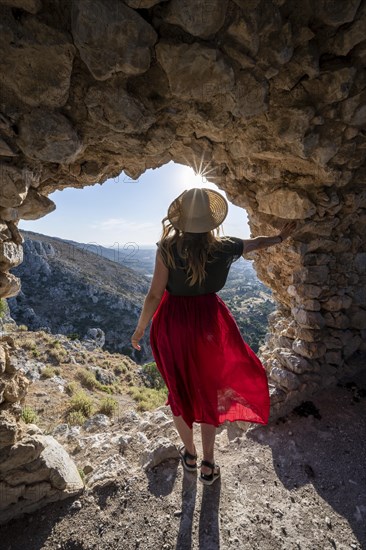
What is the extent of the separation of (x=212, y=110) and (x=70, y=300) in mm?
31907

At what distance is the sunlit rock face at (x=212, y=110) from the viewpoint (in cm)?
189

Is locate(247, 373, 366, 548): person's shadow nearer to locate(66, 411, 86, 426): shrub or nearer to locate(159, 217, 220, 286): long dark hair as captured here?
locate(159, 217, 220, 286): long dark hair

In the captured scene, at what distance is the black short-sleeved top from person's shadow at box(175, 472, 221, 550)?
1724mm

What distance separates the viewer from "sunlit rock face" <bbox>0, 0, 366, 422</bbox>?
189 cm

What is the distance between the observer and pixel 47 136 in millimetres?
2086

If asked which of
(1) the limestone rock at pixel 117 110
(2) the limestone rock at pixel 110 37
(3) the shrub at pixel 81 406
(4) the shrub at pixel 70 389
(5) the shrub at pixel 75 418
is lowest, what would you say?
(4) the shrub at pixel 70 389

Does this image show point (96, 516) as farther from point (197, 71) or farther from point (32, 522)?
point (197, 71)

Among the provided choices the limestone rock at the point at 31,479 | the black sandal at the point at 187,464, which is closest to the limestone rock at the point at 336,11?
the black sandal at the point at 187,464

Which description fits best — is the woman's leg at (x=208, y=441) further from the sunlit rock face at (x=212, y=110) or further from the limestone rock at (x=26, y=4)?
the limestone rock at (x=26, y=4)

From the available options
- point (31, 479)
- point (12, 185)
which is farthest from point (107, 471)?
point (12, 185)

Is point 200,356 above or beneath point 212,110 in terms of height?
beneath

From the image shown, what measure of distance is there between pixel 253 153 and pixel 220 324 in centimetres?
181

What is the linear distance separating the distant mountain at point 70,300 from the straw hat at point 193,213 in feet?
79.3

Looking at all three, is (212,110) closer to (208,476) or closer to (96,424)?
(208,476)
